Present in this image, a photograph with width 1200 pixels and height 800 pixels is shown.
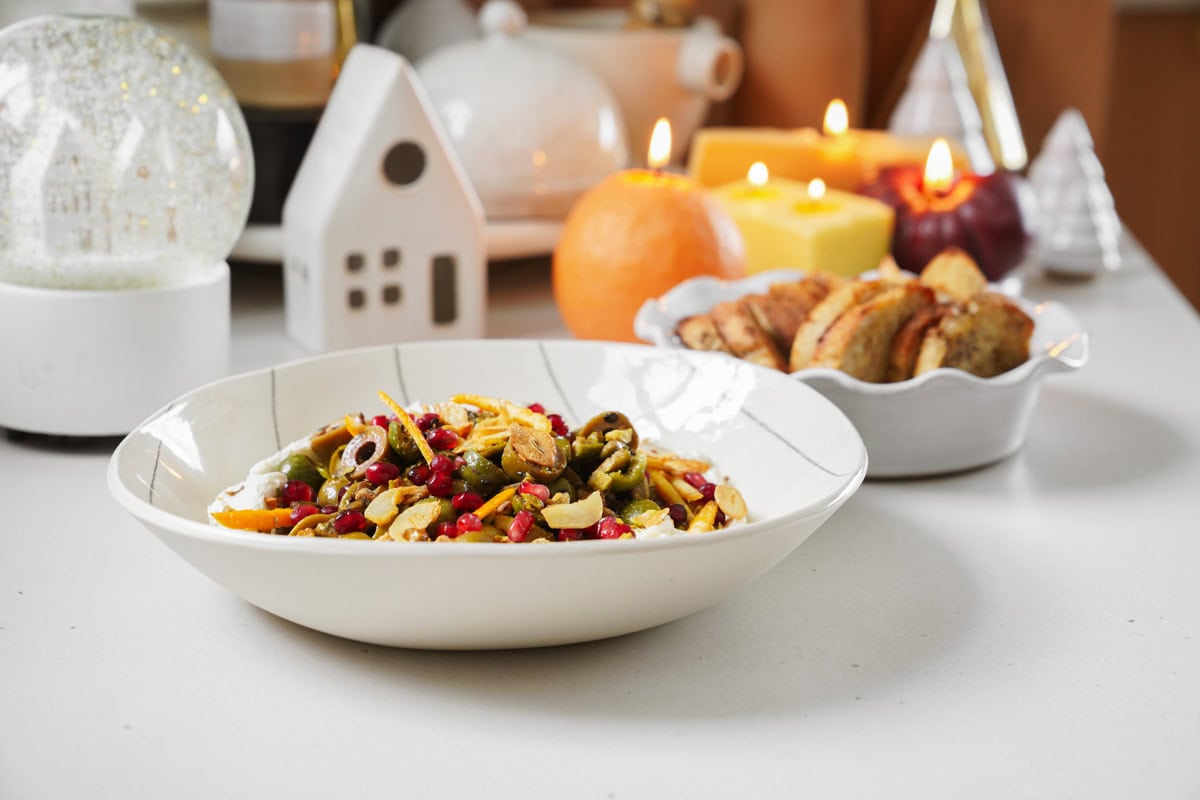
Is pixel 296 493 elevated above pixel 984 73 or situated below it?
below

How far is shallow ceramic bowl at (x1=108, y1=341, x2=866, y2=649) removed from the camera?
0.56m

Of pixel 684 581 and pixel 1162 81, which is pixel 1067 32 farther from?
pixel 684 581

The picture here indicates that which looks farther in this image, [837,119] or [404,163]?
[837,119]

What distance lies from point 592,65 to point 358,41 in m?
0.28

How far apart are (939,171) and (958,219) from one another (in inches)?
3.0

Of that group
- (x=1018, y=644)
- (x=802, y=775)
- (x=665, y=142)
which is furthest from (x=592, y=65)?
(x=802, y=775)

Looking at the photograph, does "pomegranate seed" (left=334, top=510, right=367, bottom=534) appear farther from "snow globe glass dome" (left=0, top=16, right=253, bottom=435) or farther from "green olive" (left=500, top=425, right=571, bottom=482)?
"snow globe glass dome" (left=0, top=16, right=253, bottom=435)

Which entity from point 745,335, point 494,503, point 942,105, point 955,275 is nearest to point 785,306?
point 745,335

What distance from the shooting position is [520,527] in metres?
0.62

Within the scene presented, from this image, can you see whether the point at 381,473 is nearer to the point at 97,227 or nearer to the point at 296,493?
the point at 296,493

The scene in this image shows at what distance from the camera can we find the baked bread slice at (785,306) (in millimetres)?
956

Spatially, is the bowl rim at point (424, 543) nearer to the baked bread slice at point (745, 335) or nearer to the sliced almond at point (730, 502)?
the sliced almond at point (730, 502)

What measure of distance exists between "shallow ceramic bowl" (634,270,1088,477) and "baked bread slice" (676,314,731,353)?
0.04 ft

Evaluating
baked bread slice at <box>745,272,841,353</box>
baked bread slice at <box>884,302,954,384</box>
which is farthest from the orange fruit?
baked bread slice at <box>884,302,954,384</box>
